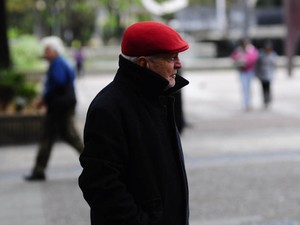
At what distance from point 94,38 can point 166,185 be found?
7564 cm

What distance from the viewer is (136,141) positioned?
2760mm

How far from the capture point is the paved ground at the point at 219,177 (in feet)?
21.3

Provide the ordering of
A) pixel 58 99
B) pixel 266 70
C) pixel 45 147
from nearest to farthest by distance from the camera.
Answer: pixel 58 99 < pixel 45 147 < pixel 266 70

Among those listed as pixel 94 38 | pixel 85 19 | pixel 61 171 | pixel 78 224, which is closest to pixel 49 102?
pixel 61 171

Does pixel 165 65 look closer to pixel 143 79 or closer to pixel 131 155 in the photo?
pixel 143 79

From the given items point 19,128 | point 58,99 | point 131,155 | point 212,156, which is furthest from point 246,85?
point 131,155

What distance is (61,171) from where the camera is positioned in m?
8.95

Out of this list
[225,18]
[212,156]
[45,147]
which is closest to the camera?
[45,147]

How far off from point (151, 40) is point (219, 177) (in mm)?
5540

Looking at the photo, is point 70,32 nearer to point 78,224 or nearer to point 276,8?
point 276,8

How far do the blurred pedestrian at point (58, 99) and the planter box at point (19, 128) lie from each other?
3.41 m

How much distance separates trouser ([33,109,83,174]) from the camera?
8133 millimetres

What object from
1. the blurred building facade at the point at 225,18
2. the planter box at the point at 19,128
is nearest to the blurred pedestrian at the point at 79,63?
the blurred building facade at the point at 225,18

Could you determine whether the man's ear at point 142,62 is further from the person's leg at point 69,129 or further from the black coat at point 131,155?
the person's leg at point 69,129
